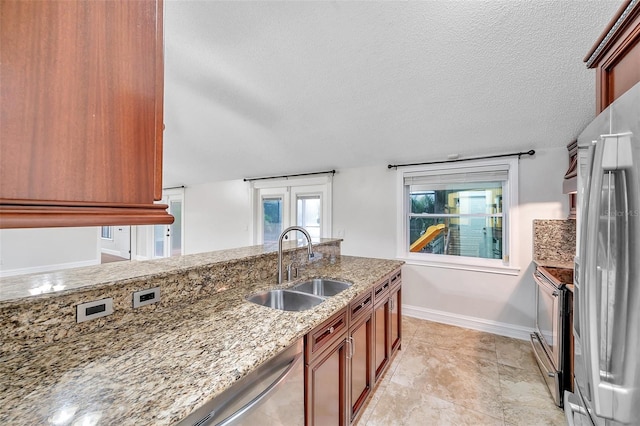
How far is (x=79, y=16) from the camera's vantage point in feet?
1.44

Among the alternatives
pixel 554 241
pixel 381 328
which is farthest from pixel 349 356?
pixel 554 241

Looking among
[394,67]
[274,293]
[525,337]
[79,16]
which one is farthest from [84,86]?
[525,337]

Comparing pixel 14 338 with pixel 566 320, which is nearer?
pixel 14 338

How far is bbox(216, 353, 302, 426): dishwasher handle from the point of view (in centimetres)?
82

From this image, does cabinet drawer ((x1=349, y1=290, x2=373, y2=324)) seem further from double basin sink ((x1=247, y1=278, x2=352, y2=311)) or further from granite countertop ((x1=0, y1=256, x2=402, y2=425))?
granite countertop ((x1=0, y1=256, x2=402, y2=425))

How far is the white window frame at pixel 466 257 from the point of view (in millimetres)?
2912

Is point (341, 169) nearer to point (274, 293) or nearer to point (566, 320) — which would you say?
point (274, 293)

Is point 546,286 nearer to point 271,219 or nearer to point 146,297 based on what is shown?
point 146,297

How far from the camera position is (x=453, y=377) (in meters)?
2.22

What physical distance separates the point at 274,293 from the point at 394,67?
6.54ft

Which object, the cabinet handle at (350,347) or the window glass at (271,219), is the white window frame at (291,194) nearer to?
the window glass at (271,219)

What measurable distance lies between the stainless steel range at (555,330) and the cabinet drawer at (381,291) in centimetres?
120

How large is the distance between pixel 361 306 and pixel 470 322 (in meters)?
2.16

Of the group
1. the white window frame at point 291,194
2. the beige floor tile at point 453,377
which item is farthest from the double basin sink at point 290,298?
the white window frame at point 291,194
